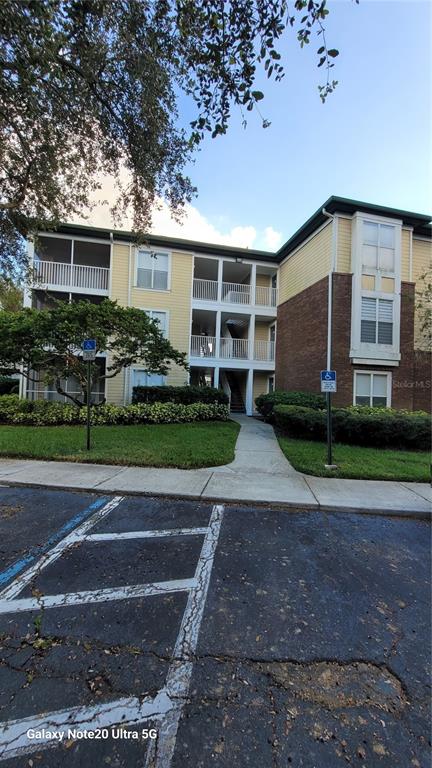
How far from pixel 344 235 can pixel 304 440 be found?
8329mm

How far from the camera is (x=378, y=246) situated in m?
13.3

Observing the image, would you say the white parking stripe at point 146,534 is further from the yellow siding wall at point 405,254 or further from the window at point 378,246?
the yellow siding wall at point 405,254

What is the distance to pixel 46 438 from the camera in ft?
30.7

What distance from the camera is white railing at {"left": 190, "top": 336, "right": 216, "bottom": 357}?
Answer: 17.7 m

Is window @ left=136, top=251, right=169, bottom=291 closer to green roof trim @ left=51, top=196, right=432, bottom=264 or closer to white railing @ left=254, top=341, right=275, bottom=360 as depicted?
green roof trim @ left=51, top=196, right=432, bottom=264

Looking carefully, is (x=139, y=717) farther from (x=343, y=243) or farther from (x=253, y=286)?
(x=253, y=286)

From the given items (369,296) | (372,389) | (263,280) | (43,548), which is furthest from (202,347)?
(43,548)

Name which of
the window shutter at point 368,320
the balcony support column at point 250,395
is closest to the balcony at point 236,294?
the balcony support column at point 250,395

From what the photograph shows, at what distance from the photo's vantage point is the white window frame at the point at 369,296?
13.0 m

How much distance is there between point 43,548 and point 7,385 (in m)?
19.6

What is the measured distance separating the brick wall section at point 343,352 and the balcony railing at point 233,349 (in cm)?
306

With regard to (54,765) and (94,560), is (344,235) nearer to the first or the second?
(94,560)

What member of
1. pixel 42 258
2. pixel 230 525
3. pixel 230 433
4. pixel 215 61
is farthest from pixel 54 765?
pixel 42 258

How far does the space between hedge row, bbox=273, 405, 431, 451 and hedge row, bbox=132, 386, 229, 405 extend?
19.0ft
